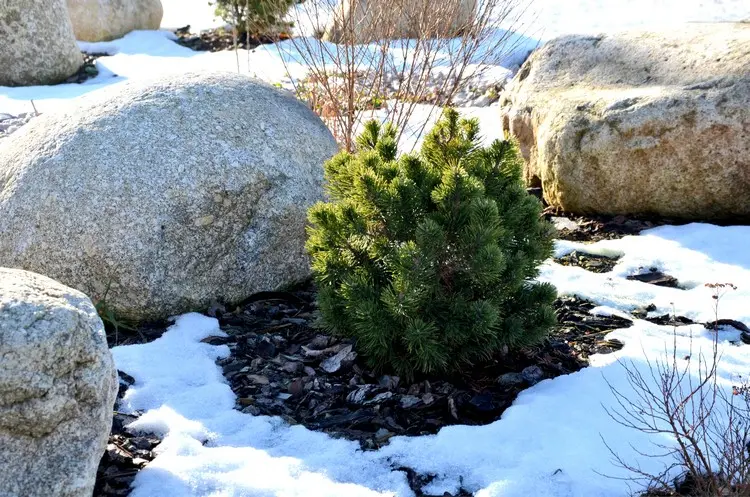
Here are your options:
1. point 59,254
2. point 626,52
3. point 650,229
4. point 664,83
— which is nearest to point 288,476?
point 59,254

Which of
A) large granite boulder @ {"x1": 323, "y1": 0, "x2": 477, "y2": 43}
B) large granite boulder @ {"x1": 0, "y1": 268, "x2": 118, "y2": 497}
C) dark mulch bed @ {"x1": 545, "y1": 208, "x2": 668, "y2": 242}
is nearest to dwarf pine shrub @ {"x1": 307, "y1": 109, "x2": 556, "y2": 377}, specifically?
large granite boulder @ {"x1": 0, "y1": 268, "x2": 118, "y2": 497}

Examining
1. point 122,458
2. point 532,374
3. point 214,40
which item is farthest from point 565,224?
point 214,40

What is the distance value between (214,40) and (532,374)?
10.1m

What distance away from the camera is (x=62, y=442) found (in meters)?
2.31

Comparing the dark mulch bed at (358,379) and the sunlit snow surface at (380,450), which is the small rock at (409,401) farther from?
the sunlit snow surface at (380,450)

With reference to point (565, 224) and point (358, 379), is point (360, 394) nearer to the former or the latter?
point (358, 379)

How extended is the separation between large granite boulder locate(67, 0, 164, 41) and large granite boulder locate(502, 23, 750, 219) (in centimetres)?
789

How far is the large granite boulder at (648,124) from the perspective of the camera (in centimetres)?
492

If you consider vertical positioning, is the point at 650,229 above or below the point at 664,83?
below

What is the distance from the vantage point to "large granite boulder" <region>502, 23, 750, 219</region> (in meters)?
4.92

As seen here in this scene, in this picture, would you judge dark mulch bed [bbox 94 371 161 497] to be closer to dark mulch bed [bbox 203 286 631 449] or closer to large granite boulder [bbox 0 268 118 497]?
large granite boulder [bbox 0 268 118 497]

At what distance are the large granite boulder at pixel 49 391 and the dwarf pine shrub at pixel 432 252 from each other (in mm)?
1143

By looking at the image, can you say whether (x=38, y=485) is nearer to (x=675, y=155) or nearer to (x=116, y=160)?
(x=116, y=160)

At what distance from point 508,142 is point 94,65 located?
27.1 feet
